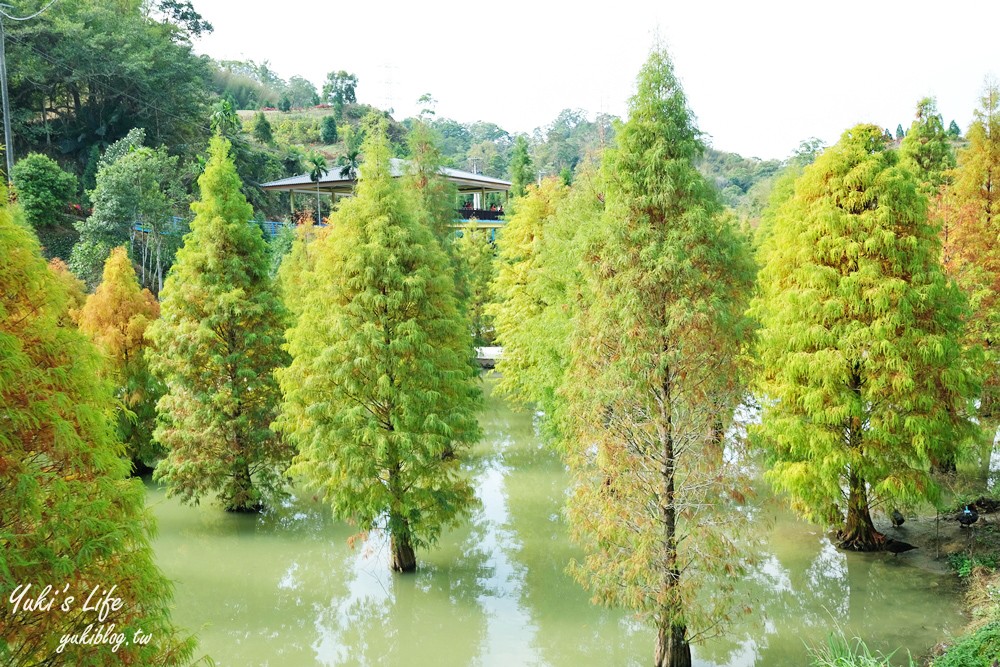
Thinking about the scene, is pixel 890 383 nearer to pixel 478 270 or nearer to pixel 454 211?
pixel 454 211

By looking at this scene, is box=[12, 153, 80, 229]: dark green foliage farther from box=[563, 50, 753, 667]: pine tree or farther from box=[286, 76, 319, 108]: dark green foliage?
box=[286, 76, 319, 108]: dark green foliage

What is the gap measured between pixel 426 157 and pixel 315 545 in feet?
41.7

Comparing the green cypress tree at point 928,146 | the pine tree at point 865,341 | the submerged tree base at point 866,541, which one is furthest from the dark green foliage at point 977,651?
the green cypress tree at point 928,146

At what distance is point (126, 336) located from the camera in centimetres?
1758

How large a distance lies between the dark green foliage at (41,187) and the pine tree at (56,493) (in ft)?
96.5

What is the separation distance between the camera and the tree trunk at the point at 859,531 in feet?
43.6

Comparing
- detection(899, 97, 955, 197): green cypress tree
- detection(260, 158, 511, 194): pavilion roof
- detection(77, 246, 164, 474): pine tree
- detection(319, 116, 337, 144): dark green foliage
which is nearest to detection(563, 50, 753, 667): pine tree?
detection(77, 246, 164, 474): pine tree

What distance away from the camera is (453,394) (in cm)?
1262

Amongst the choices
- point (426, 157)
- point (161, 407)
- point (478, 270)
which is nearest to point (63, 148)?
point (478, 270)

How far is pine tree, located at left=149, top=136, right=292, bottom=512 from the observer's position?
48.9 ft

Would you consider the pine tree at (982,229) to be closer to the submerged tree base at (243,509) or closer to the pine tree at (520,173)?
the submerged tree base at (243,509)

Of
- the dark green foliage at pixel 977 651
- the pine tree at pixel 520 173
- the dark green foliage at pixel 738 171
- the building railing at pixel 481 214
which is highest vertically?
the dark green foliage at pixel 738 171

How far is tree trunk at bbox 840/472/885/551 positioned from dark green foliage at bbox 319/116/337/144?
2959 inches

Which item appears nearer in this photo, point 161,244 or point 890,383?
point 890,383
